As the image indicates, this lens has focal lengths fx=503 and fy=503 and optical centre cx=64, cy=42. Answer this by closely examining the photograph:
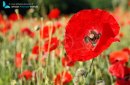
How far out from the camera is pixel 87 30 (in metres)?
1.67

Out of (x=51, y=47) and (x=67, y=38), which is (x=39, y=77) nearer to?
(x=51, y=47)

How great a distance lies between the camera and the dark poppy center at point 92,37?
5.48 feet

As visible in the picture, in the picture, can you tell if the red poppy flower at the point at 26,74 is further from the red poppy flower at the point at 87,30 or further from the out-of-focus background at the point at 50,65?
the red poppy flower at the point at 87,30

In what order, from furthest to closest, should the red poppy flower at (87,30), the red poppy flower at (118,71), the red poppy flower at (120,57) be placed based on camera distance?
the red poppy flower at (120,57) → the red poppy flower at (118,71) → the red poppy flower at (87,30)

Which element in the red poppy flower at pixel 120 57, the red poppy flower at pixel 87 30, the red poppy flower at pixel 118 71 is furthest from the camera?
the red poppy flower at pixel 120 57

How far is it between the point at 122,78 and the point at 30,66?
0.95 metres

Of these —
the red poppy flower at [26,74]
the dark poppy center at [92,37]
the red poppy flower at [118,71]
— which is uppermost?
the dark poppy center at [92,37]

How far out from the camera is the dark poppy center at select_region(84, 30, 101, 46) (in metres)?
1.67

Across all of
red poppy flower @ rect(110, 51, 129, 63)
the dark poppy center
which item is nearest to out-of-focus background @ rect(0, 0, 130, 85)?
red poppy flower @ rect(110, 51, 129, 63)

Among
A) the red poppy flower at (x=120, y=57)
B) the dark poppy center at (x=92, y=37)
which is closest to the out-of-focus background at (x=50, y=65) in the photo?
the red poppy flower at (x=120, y=57)

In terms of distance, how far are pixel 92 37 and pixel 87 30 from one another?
3 centimetres

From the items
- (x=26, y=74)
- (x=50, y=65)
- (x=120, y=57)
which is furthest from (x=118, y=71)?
(x=50, y=65)

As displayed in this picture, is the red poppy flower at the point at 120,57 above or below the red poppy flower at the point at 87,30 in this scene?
below

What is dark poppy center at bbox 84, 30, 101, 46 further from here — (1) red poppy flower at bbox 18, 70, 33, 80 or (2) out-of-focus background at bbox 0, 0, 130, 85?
(1) red poppy flower at bbox 18, 70, 33, 80
